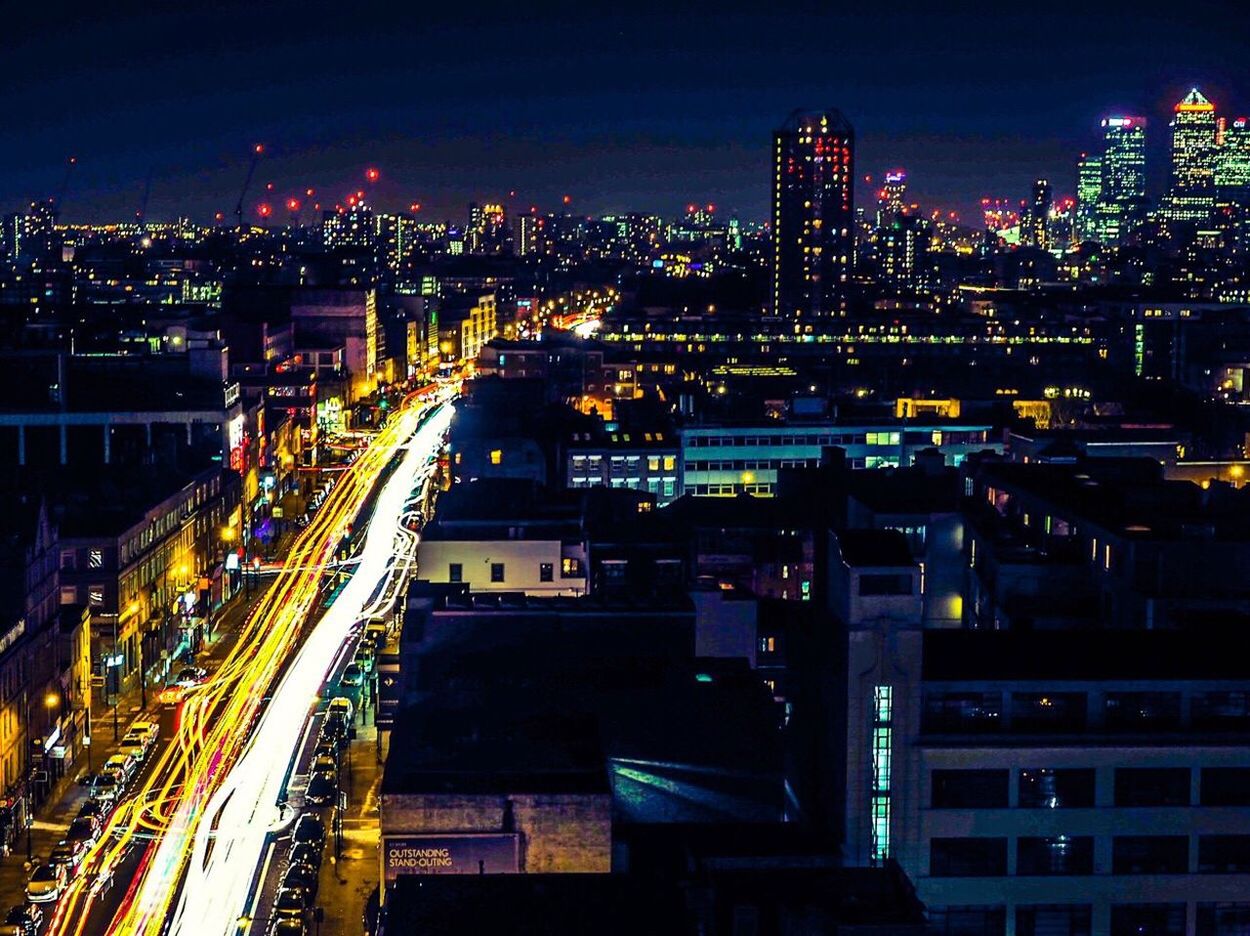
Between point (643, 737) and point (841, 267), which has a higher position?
point (841, 267)

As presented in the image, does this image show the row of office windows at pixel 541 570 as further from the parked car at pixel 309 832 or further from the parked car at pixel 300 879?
the parked car at pixel 300 879

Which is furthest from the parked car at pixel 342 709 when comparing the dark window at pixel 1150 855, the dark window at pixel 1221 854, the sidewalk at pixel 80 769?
the dark window at pixel 1221 854

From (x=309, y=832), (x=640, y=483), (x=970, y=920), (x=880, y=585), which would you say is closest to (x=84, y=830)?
(x=309, y=832)

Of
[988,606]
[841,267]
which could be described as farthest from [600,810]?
[841,267]

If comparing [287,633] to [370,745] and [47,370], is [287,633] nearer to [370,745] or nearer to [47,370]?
[370,745]

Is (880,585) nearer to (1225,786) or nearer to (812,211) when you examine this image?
(1225,786)

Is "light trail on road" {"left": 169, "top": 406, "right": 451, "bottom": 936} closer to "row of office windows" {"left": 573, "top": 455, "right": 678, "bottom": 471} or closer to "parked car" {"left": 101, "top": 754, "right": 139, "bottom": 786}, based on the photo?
"parked car" {"left": 101, "top": 754, "right": 139, "bottom": 786}

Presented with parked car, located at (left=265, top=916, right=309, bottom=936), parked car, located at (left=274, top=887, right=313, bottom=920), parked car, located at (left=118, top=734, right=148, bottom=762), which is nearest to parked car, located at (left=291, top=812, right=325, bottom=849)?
parked car, located at (left=274, top=887, right=313, bottom=920)
